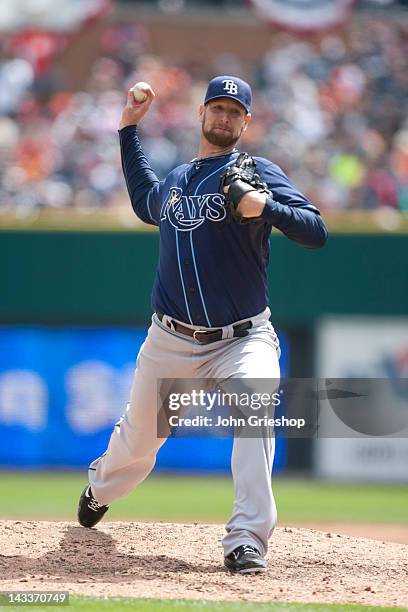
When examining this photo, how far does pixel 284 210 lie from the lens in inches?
185

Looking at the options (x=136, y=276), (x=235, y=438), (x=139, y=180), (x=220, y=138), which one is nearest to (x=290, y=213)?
(x=220, y=138)

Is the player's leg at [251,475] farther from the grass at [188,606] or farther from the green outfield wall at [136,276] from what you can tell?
the green outfield wall at [136,276]

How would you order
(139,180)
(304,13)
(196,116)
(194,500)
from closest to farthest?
1. (139,180)
2. (194,500)
3. (196,116)
4. (304,13)

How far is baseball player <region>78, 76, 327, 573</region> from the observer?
474 centimetres

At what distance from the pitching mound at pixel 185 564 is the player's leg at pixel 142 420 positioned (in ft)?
1.07

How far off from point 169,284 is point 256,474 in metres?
0.87

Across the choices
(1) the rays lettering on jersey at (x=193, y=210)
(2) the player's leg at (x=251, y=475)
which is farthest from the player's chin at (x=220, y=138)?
(2) the player's leg at (x=251, y=475)

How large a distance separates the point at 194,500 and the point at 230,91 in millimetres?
5736

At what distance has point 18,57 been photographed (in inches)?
553

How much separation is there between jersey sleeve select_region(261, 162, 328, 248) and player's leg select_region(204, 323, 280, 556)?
522 mm

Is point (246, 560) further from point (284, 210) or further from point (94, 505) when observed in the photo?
point (284, 210)

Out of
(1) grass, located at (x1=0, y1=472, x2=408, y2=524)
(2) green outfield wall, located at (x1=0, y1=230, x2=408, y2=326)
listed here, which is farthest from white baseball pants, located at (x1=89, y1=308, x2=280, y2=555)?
(2) green outfield wall, located at (x1=0, y1=230, x2=408, y2=326)

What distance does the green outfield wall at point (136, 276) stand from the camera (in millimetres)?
11281

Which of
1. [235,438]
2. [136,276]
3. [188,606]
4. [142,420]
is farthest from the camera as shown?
[136,276]
